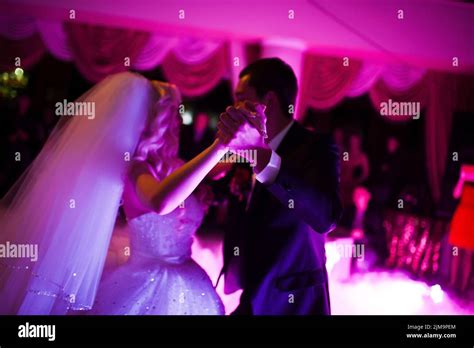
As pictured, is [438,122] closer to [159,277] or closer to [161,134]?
[161,134]

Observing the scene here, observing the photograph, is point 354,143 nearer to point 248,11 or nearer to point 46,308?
point 248,11

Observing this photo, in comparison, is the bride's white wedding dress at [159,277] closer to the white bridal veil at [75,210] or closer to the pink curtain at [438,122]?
the white bridal veil at [75,210]

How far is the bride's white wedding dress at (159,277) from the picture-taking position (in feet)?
5.97

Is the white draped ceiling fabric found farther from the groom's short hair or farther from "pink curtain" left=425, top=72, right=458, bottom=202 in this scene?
the groom's short hair

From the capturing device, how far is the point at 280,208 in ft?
5.49

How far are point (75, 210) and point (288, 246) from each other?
0.87 m

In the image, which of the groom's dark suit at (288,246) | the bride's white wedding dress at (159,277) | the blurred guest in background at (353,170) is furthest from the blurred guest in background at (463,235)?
the bride's white wedding dress at (159,277)

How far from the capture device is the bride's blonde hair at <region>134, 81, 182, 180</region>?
1.83m

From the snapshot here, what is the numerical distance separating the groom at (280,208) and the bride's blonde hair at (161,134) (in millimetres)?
297

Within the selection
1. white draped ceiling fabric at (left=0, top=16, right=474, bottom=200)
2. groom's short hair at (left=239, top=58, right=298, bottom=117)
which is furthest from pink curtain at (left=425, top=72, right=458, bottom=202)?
groom's short hair at (left=239, top=58, right=298, bottom=117)

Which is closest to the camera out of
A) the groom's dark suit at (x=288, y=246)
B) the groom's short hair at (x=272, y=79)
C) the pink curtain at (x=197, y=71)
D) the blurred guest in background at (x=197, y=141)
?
the groom's dark suit at (x=288, y=246)

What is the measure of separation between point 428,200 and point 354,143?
141 centimetres

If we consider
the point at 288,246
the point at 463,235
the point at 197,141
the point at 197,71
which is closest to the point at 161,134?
the point at 288,246
